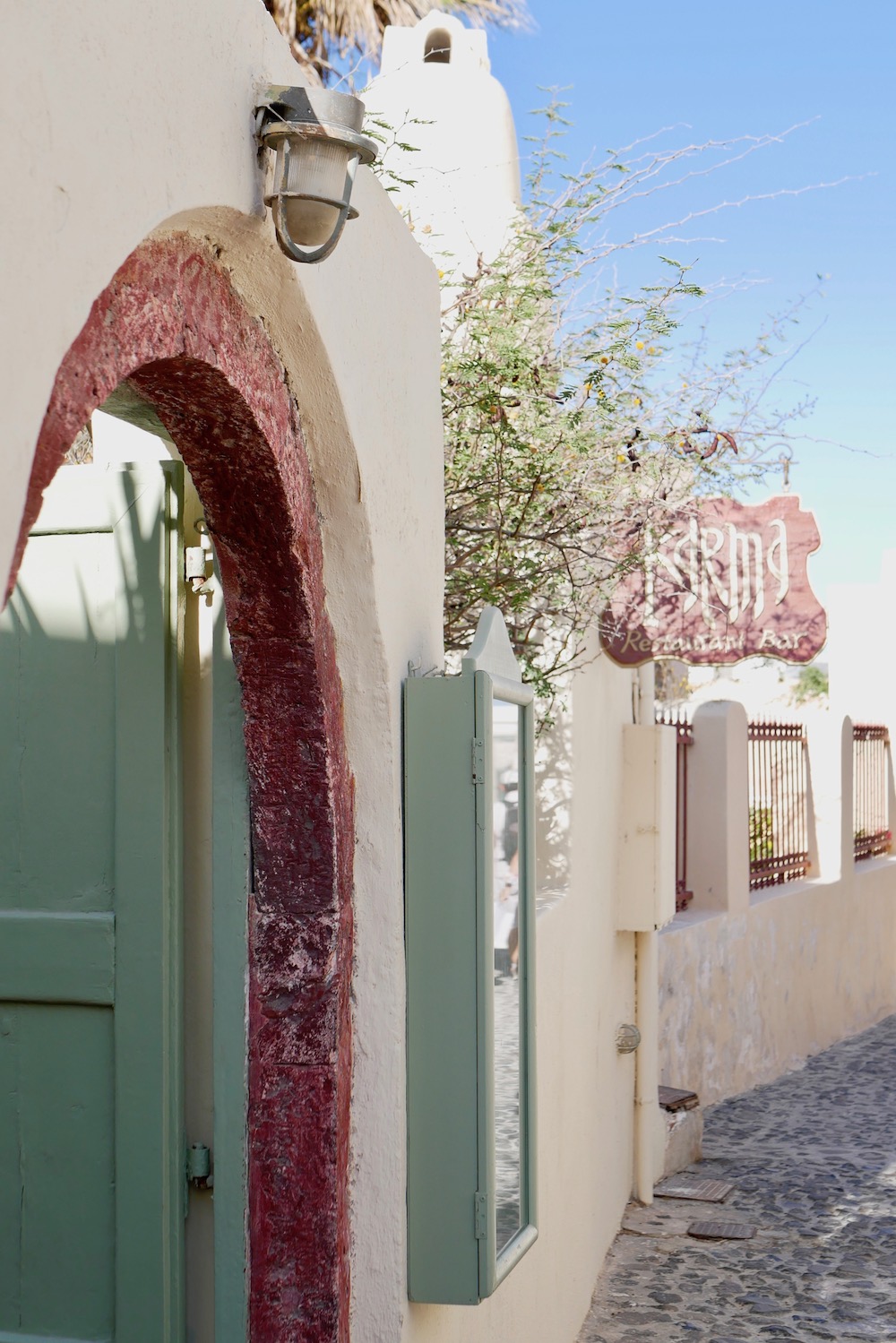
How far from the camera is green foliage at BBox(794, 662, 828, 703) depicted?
31.7m

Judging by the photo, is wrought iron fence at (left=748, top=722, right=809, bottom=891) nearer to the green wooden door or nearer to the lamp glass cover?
the green wooden door

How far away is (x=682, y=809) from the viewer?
9.75 meters

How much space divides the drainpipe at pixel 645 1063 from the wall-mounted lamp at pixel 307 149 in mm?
5063

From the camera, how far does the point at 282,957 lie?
3.00 m

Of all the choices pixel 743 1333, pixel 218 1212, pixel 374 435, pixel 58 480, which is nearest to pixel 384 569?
pixel 374 435

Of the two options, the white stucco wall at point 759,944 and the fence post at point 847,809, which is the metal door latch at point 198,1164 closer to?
the white stucco wall at point 759,944

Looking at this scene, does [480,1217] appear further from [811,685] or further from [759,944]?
[811,685]

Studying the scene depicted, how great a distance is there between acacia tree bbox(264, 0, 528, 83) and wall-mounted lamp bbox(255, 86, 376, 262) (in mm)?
8855

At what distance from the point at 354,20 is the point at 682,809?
20.5 ft

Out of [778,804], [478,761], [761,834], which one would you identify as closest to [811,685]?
[778,804]

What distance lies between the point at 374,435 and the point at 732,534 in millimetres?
4054

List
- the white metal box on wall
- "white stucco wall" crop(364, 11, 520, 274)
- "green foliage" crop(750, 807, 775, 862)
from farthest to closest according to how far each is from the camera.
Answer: "green foliage" crop(750, 807, 775, 862) < the white metal box on wall < "white stucco wall" crop(364, 11, 520, 274)

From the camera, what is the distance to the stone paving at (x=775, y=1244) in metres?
5.33

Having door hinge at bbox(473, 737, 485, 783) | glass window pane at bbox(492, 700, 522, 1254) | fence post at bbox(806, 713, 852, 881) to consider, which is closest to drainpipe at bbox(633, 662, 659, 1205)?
glass window pane at bbox(492, 700, 522, 1254)
